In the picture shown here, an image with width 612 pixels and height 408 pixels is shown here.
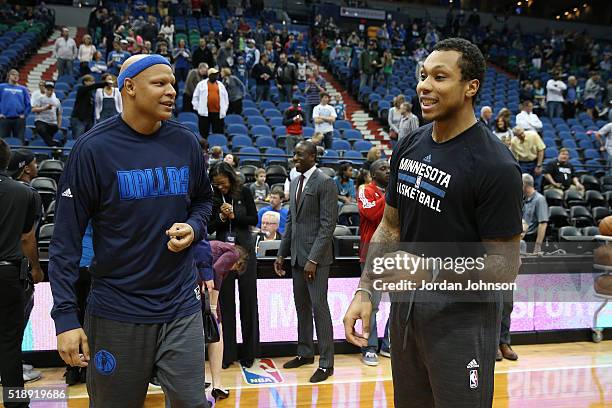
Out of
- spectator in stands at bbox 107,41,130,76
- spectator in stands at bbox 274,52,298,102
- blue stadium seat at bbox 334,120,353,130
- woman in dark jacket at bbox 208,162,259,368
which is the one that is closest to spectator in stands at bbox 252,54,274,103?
spectator in stands at bbox 274,52,298,102

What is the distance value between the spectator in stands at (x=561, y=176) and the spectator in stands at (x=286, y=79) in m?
5.80

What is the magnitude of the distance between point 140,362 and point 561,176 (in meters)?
9.28

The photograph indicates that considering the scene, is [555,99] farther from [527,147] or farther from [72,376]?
[72,376]

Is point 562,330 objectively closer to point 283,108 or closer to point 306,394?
point 306,394

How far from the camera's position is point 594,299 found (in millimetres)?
6164

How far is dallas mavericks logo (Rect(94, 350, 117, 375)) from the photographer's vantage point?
228 centimetres

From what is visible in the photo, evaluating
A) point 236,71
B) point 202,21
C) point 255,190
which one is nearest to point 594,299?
point 255,190

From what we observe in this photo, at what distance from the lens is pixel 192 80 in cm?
1088

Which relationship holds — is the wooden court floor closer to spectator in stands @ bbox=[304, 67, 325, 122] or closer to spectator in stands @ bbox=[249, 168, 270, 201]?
spectator in stands @ bbox=[249, 168, 270, 201]

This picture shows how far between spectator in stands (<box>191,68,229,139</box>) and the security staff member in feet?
21.3

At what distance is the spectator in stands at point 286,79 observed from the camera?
1330cm

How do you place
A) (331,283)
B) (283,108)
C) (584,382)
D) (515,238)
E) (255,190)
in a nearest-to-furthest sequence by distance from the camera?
(515,238)
(584,382)
(331,283)
(255,190)
(283,108)

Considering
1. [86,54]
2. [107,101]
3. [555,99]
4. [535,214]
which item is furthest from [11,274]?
[555,99]

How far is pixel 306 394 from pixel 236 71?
10.5m
